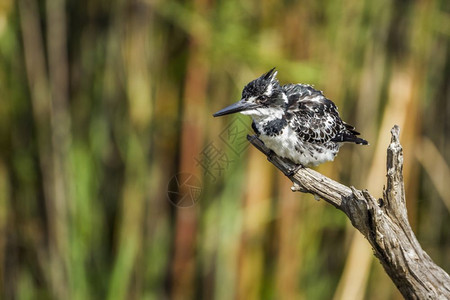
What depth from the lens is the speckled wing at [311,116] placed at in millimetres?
2164

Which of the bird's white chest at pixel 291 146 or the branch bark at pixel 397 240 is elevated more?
the bird's white chest at pixel 291 146

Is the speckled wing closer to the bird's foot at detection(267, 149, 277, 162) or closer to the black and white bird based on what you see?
the black and white bird

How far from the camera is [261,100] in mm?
2141

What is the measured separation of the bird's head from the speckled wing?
0.19 ft

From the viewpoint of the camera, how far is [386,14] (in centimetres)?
326

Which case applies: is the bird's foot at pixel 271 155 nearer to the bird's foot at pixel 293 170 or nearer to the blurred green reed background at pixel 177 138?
the bird's foot at pixel 293 170

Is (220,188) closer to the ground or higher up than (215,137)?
closer to the ground

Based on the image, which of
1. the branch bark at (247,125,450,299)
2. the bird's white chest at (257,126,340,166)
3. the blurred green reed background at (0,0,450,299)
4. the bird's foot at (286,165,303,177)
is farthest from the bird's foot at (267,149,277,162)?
the blurred green reed background at (0,0,450,299)

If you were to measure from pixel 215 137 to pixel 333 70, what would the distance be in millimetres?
593

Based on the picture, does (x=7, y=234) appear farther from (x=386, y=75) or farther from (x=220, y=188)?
(x=386, y=75)

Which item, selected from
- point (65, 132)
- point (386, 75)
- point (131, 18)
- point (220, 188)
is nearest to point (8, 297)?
point (65, 132)

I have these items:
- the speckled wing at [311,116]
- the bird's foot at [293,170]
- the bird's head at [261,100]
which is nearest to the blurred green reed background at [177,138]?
the speckled wing at [311,116]

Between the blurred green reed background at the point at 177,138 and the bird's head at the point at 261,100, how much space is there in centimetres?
70

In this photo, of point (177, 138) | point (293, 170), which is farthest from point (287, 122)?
point (177, 138)
